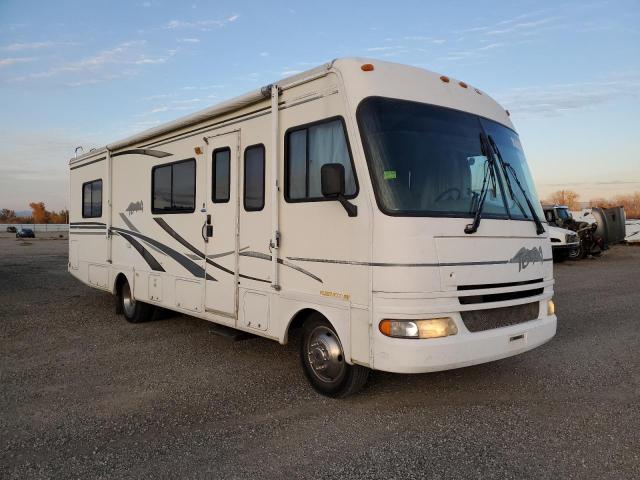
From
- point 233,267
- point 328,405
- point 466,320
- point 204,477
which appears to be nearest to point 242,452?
point 204,477

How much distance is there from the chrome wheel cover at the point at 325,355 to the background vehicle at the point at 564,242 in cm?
1670

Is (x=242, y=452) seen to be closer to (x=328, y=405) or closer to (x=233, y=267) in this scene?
(x=328, y=405)

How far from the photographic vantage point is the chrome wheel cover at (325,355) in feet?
15.6

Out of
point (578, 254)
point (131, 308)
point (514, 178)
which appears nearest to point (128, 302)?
point (131, 308)

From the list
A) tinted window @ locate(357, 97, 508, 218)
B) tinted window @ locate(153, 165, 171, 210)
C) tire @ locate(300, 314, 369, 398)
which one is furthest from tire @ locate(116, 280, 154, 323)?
tinted window @ locate(357, 97, 508, 218)

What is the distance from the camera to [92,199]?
9672 millimetres

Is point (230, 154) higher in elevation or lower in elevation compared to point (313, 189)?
higher

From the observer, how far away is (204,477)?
3475 millimetres

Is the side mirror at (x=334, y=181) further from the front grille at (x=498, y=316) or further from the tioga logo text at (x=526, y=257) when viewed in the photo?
the tioga logo text at (x=526, y=257)

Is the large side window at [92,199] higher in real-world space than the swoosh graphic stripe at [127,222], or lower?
higher

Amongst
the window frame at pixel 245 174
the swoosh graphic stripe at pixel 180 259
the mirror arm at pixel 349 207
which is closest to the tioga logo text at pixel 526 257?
the mirror arm at pixel 349 207

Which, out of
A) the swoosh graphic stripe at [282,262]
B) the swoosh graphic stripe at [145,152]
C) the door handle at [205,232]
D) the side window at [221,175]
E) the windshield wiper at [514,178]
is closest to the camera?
the swoosh graphic stripe at [282,262]

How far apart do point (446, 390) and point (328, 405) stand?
46.2 inches

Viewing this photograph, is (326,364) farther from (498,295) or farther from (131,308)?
(131,308)
